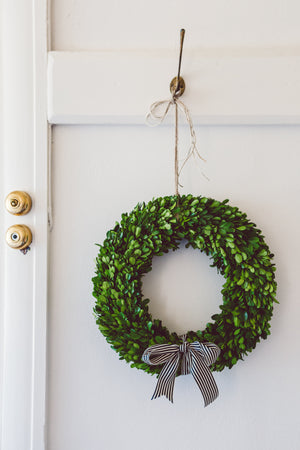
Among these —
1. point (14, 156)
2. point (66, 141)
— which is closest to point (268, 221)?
point (66, 141)

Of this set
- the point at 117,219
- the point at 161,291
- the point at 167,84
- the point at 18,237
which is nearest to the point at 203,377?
the point at 161,291

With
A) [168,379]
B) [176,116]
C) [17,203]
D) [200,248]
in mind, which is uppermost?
[176,116]

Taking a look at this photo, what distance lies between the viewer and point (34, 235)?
0.88 m

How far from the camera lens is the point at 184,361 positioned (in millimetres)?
776

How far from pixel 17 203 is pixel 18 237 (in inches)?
3.2

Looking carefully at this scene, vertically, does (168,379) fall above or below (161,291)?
below

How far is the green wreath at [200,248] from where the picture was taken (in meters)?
0.78

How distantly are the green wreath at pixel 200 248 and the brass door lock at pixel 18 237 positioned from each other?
7.5 inches

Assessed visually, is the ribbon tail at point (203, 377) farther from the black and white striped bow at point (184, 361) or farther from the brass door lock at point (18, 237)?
the brass door lock at point (18, 237)

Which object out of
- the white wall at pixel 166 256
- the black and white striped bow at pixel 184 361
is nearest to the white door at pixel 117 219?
the white wall at pixel 166 256

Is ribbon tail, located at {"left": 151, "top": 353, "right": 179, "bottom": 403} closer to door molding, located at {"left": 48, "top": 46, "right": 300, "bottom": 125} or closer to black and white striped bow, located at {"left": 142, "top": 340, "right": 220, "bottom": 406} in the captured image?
black and white striped bow, located at {"left": 142, "top": 340, "right": 220, "bottom": 406}

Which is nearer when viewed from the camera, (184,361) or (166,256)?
(184,361)

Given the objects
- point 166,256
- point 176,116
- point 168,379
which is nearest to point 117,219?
point 166,256

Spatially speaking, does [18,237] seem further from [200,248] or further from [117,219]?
[200,248]
